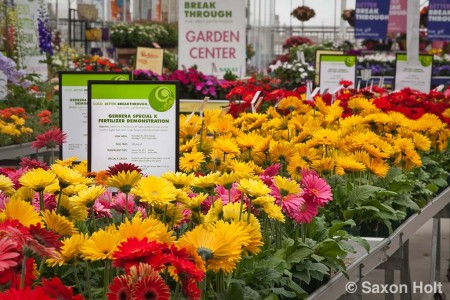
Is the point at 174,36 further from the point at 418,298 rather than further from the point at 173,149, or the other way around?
the point at 173,149

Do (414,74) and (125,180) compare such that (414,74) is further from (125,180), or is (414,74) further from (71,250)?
(71,250)

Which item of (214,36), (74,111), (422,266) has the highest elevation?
(214,36)

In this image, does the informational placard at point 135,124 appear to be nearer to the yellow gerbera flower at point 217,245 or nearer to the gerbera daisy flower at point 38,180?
the gerbera daisy flower at point 38,180

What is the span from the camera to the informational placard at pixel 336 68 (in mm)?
7543

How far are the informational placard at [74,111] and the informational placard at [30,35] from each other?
20.7 feet

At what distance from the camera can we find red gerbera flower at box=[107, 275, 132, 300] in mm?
1080

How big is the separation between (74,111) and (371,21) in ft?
35.6

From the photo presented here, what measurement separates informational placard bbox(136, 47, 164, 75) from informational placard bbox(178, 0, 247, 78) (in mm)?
631

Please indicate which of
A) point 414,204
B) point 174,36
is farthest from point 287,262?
point 174,36

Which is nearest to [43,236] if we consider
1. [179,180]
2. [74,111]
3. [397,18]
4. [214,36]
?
[179,180]

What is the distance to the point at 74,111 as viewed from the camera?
3027 millimetres

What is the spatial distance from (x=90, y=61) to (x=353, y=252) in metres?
9.21

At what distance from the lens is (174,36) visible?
682 inches

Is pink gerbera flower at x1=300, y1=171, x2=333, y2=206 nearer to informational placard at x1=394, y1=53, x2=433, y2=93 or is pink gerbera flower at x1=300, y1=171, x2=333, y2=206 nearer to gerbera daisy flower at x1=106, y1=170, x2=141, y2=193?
gerbera daisy flower at x1=106, y1=170, x2=141, y2=193
